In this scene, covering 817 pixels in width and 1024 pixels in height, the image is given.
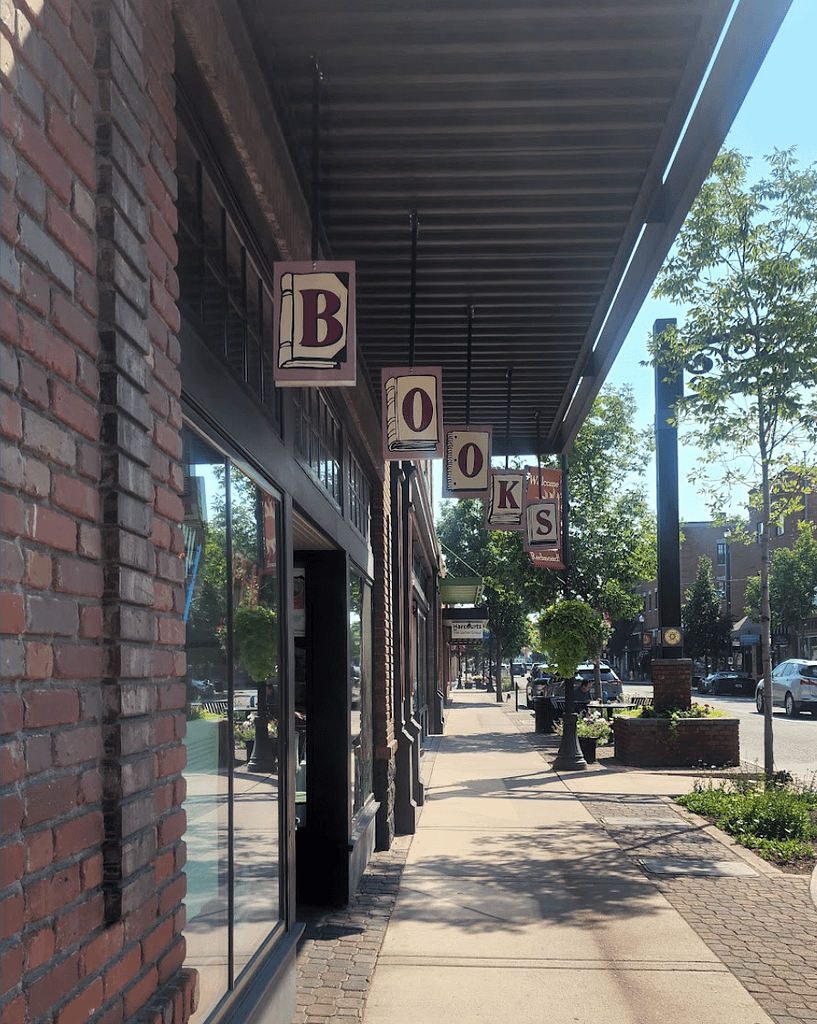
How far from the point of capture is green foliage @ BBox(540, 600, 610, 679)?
62.6ft

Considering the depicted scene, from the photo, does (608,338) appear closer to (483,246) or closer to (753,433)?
(483,246)

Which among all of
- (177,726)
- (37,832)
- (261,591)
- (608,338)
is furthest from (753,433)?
(37,832)

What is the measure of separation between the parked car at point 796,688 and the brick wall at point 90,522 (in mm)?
32103

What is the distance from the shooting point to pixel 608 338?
8.89m

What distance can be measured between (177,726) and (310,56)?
307 centimetres

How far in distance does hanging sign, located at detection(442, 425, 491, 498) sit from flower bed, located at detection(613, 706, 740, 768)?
8080 millimetres

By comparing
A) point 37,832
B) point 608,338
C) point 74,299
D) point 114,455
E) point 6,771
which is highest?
point 608,338

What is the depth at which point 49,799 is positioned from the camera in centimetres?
225

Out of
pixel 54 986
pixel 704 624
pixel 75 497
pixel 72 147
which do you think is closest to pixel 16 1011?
pixel 54 986

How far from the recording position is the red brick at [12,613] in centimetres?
204

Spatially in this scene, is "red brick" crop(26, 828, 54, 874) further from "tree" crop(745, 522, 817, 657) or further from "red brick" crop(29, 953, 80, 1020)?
"tree" crop(745, 522, 817, 657)

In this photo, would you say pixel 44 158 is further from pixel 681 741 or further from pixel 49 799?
pixel 681 741

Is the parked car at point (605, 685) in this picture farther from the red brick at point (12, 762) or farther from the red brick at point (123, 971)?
the red brick at point (12, 762)

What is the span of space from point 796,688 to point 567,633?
17.1 m
